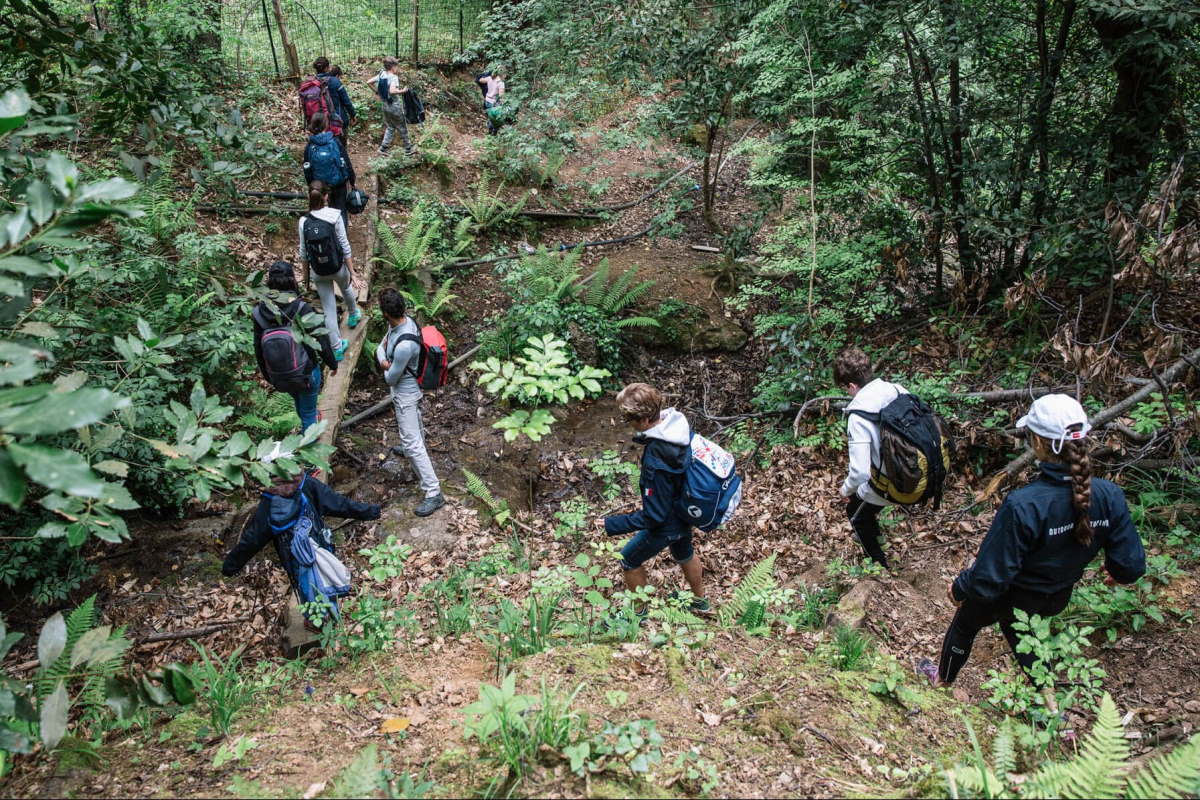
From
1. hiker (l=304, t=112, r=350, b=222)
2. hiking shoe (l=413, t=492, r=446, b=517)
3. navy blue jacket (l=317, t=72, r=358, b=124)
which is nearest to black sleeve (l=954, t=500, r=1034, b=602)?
hiking shoe (l=413, t=492, r=446, b=517)

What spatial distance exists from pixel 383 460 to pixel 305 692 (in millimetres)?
3814

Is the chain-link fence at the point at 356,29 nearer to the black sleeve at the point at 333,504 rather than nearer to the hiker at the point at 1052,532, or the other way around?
the black sleeve at the point at 333,504

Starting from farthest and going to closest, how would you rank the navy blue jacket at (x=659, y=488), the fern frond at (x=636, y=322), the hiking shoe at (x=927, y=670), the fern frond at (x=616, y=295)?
the fern frond at (x=616, y=295) → the fern frond at (x=636, y=322) → the navy blue jacket at (x=659, y=488) → the hiking shoe at (x=927, y=670)

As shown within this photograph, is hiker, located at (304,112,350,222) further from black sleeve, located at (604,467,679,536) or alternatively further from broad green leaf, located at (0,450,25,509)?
broad green leaf, located at (0,450,25,509)

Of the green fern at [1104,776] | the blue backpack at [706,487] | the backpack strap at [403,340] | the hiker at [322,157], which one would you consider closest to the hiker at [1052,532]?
the green fern at [1104,776]

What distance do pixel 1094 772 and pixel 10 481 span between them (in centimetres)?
333

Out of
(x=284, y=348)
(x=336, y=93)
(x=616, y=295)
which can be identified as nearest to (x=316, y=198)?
(x=284, y=348)

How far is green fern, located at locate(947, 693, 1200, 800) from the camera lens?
89.3 inches

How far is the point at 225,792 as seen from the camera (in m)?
2.87

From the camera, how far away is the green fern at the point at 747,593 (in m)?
4.70

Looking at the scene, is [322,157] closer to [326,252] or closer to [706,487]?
[326,252]

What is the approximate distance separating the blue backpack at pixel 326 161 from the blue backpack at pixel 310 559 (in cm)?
511

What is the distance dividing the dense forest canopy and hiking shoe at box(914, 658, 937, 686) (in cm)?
60

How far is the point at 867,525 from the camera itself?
5.51 m
